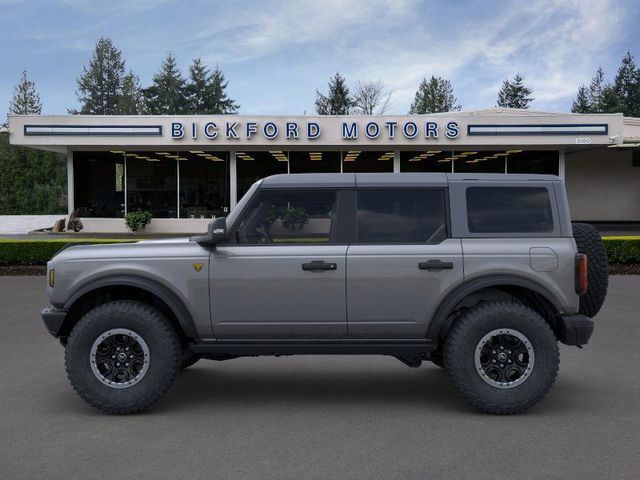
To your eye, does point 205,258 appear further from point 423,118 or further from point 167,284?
point 423,118

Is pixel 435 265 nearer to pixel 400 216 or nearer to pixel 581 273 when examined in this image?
pixel 400 216

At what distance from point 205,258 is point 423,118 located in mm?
24438

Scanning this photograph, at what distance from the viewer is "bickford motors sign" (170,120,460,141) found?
1125 inches

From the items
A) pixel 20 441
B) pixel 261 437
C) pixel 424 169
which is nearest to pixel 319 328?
pixel 261 437

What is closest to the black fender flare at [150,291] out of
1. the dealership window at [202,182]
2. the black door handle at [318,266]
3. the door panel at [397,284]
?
the black door handle at [318,266]

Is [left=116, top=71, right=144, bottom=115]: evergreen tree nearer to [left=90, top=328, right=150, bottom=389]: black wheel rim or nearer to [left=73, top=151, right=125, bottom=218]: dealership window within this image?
[left=73, top=151, right=125, bottom=218]: dealership window

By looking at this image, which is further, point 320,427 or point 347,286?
point 347,286

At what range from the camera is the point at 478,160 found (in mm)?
31328

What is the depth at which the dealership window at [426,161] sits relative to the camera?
30734 mm

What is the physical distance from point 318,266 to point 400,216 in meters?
0.80

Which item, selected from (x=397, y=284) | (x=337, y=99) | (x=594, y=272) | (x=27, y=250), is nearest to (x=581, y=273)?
(x=594, y=272)

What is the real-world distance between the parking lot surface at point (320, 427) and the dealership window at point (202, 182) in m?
23.5

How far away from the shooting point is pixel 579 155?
38.4 metres

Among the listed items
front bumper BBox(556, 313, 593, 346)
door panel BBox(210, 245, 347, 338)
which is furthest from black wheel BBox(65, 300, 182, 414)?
front bumper BBox(556, 313, 593, 346)
